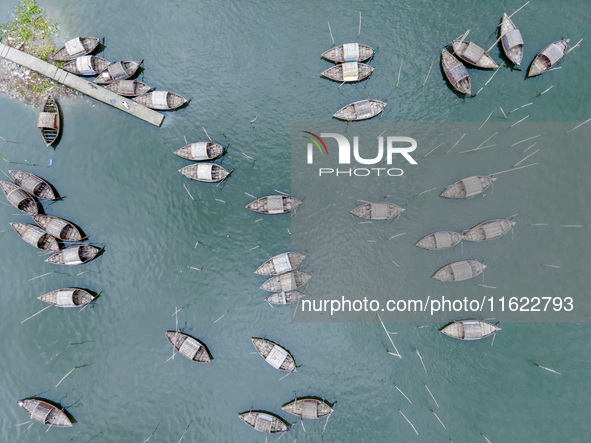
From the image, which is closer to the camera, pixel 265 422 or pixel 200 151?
pixel 265 422

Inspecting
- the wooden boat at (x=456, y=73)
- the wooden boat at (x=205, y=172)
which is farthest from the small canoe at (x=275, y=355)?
the wooden boat at (x=456, y=73)

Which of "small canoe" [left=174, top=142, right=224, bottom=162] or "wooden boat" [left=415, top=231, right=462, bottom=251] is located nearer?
"wooden boat" [left=415, top=231, right=462, bottom=251]

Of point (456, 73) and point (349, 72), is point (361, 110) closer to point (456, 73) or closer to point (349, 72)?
Answer: point (349, 72)

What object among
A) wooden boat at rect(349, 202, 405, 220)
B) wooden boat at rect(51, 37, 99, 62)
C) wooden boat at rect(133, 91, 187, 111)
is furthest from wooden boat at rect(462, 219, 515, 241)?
wooden boat at rect(51, 37, 99, 62)

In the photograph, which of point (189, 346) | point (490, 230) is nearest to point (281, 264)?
point (189, 346)

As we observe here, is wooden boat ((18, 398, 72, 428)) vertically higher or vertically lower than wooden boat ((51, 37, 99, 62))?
lower

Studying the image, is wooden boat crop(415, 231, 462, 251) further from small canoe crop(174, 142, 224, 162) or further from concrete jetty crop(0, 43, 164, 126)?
concrete jetty crop(0, 43, 164, 126)

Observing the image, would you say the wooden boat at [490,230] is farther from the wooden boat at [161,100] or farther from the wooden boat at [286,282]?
the wooden boat at [161,100]
